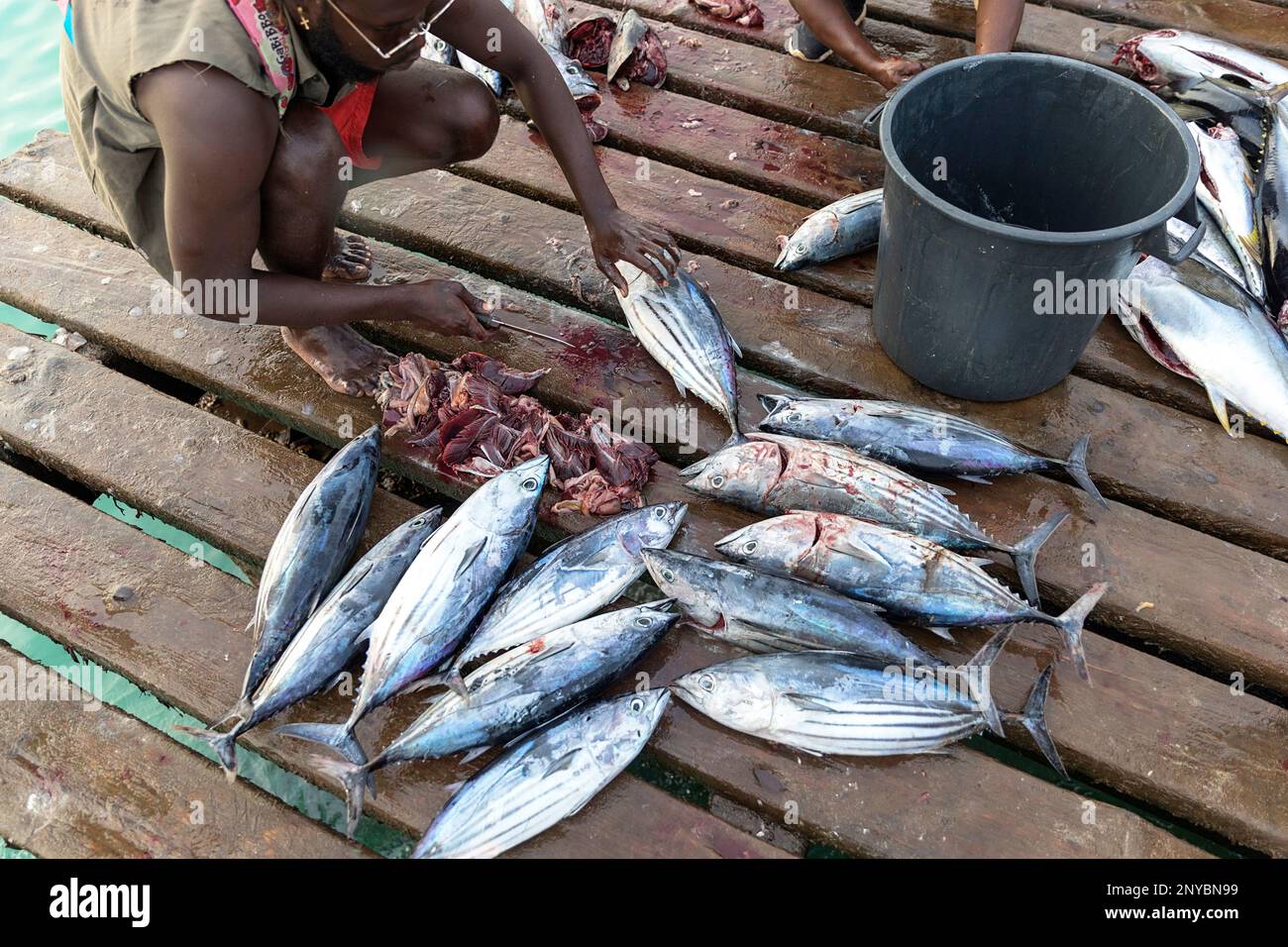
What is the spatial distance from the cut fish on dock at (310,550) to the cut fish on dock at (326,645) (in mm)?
38

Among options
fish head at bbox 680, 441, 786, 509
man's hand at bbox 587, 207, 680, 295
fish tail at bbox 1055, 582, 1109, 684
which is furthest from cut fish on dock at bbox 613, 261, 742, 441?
fish tail at bbox 1055, 582, 1109, 684

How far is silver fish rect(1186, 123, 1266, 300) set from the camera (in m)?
3.16

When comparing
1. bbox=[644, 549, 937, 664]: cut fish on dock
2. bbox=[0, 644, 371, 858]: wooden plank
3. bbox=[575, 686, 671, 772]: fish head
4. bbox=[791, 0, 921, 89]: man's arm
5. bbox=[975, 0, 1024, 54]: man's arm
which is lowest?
bbox=[0, 644, 371, 858]: wooden plank

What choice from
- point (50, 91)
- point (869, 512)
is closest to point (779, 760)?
point (869, 512)

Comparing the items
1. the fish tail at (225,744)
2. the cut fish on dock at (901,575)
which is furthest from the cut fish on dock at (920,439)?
the fish tail at (225,744)

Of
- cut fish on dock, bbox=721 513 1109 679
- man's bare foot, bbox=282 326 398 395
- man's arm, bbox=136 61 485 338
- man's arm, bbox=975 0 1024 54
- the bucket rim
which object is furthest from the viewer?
man's arm, bbox=975 0 1024 54

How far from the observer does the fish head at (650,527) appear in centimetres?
245

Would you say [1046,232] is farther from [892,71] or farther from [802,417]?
[892,71]

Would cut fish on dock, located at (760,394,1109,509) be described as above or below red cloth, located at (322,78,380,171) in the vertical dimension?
below

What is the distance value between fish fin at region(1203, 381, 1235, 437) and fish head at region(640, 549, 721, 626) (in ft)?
5.67

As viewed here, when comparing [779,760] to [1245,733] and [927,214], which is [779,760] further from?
[927,214]

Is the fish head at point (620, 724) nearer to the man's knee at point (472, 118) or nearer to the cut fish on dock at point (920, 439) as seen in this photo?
the cut fish on dock at point (920, 439)

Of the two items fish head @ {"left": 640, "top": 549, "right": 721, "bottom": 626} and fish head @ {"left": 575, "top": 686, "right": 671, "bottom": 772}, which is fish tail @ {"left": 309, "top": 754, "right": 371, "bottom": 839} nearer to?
fish head @ {"left": 575, "top": 686, "right": 671, "bottom": 772}
